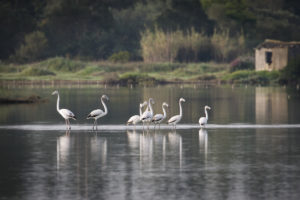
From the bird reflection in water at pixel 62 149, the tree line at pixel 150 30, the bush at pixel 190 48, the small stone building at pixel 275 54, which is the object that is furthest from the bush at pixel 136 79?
the bird reflection in water at pixel 62 149

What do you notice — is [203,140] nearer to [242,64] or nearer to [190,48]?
[242,64]

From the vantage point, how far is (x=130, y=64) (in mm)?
79438

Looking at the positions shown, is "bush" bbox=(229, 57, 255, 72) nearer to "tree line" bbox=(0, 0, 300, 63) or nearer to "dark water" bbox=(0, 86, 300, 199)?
"tree line" bbox=(0, 0, 300, 63)

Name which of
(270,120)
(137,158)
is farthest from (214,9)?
(137,158)

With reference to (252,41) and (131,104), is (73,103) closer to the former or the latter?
(131,104)

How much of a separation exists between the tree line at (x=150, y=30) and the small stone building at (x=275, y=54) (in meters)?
8.46

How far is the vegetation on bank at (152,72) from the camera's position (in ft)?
235

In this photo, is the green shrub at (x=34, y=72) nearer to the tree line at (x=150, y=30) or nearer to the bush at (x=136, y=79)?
the bush at (x=136, y=79)

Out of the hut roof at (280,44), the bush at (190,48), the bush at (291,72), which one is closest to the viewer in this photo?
the bush at (291,72)

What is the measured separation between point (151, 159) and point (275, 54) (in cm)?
5932

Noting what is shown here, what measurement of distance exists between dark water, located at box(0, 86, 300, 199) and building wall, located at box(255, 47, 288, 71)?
147ft

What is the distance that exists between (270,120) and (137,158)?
1238 centimetres

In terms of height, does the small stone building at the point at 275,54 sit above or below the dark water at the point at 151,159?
above

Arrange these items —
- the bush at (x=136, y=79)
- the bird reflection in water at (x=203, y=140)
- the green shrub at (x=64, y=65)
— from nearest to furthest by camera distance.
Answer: the bird reflection in water at (x=203, y=140)
the bush at (x=136, y=79)
the green shrub at (x=64, y=65)
